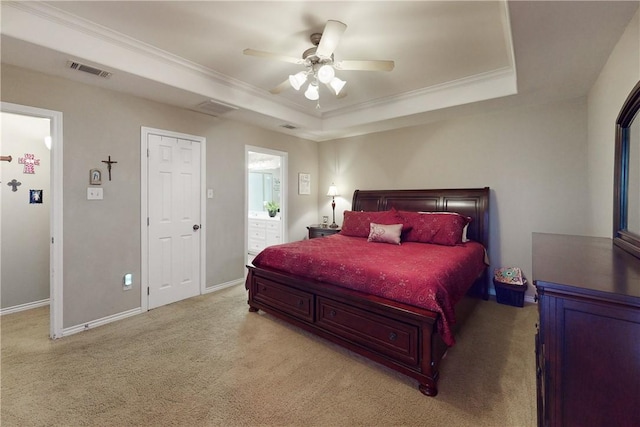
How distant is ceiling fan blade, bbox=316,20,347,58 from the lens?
1.95 m

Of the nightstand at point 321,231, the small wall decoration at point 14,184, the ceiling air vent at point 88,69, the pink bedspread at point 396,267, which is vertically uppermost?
the ceiling air vent at point 88,69

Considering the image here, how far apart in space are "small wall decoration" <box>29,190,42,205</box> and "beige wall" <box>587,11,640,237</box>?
18.8 ft

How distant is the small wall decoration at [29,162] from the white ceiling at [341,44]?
1.42 metres

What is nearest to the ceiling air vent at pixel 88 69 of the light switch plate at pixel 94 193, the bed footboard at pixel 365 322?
the light switch plate at pixel 94 193

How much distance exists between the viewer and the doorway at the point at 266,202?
16.4ft

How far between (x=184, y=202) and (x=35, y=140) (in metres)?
1.86

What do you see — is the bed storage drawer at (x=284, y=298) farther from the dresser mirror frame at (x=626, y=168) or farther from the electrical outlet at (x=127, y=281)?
the dresser mirror frame at (x=626, y=168)

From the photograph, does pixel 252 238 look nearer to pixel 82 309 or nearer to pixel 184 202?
pixel 184 202

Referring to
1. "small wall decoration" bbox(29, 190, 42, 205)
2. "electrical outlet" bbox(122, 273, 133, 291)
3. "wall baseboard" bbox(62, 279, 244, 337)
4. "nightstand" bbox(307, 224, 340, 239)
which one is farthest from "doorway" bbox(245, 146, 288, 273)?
"small wall decoration" bbox(29, 190, 42, 205)

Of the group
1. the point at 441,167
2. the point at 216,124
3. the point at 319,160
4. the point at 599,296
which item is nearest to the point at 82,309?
the point at 216,124

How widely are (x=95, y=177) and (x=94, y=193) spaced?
0.55ft

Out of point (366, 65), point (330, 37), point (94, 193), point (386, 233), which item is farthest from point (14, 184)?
point (386, 233)

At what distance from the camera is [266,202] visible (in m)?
7.21

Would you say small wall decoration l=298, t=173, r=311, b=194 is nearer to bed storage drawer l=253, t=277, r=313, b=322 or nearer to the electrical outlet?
bed storage drawer l=253, t=277, r=313, b=322
